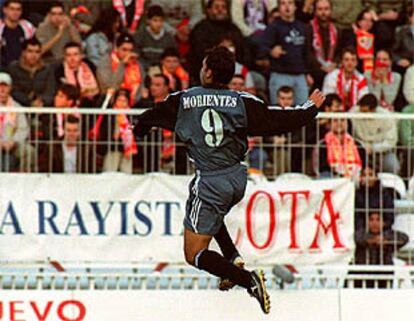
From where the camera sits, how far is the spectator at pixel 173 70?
50.2 feet

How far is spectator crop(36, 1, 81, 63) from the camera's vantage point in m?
15.6

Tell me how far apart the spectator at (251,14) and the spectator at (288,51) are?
343 mm

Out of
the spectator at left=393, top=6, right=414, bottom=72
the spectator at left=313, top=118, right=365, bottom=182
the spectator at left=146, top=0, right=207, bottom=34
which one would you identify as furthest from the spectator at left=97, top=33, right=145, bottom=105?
the spectator at left=393, top=6, right=414, bottom=72

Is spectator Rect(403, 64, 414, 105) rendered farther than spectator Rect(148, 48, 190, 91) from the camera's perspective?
Yes

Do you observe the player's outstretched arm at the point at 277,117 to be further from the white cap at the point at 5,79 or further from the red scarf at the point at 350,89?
the white cap at the point at 5,79

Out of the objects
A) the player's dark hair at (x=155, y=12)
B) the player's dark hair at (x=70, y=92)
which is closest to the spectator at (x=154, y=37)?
the player's dark hair at (x=155, y=12)

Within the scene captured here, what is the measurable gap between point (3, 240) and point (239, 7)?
4.29 metres

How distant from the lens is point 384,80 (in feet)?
51.2

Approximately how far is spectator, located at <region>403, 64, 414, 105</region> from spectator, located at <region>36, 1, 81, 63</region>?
11.4 feet

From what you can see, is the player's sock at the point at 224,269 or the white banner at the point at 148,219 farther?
the white banner at the point at 148,219

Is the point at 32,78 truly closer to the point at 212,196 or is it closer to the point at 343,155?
the point at 343,155

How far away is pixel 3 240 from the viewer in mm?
13398

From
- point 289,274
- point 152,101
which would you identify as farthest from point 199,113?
point 152,101

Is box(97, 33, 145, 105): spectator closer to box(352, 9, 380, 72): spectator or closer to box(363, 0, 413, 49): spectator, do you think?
box(352, 9, 380, 72): spectator
